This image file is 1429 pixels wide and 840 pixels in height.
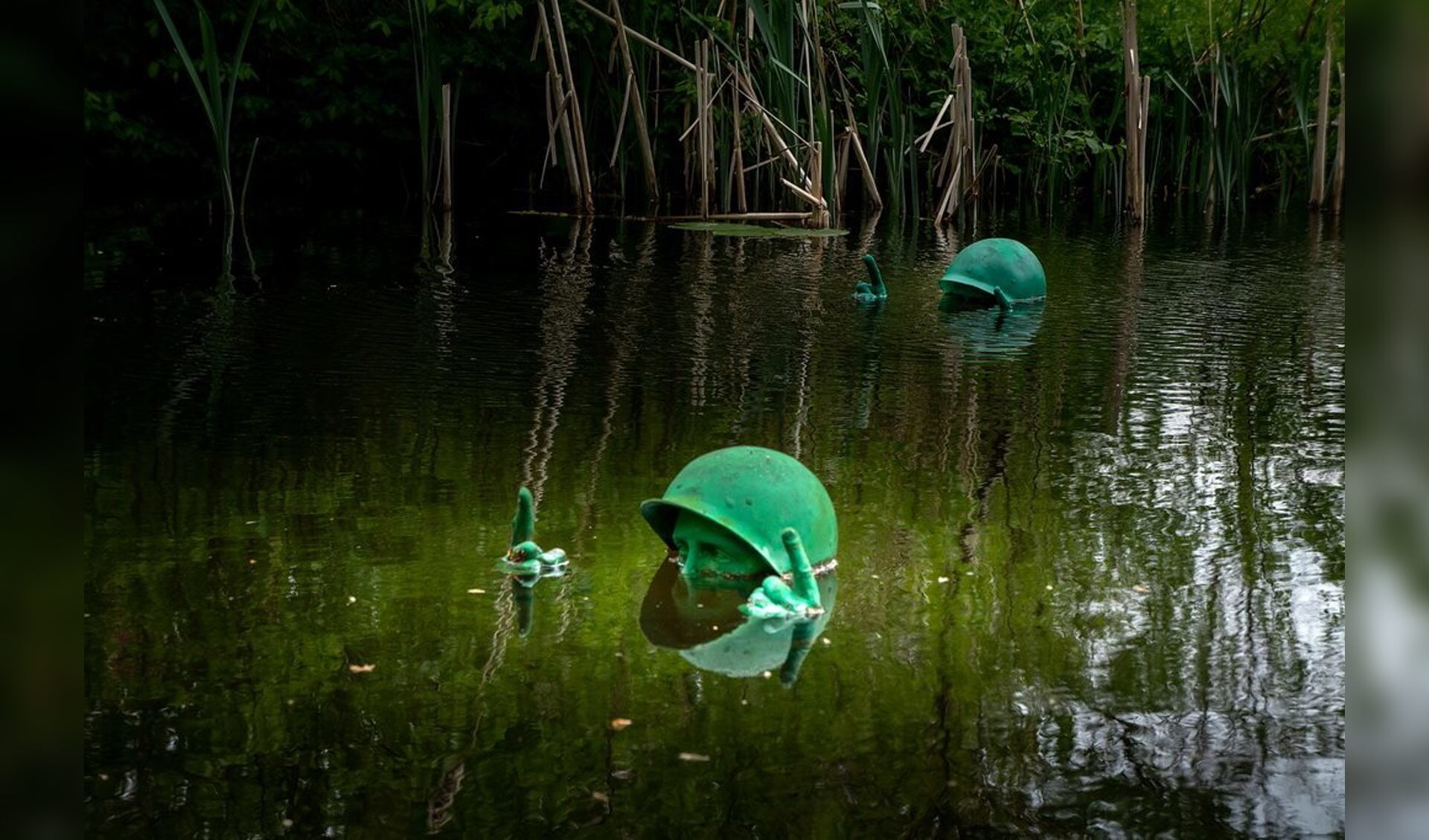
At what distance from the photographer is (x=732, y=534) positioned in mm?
4234

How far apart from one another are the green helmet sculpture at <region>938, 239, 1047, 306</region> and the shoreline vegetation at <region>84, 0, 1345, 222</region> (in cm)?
438

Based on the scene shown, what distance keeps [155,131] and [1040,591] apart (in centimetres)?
1570

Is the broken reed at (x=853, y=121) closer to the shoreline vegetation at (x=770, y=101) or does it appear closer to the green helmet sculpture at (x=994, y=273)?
the shoreline vegetation at (x=770, y=101)

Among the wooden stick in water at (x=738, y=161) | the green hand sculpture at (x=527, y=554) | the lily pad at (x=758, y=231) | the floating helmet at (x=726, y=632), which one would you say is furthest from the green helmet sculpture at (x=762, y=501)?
the wooden stick in water at (x=738, y=161)

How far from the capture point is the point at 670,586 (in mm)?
4215

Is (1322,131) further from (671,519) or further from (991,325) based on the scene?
(671,519)

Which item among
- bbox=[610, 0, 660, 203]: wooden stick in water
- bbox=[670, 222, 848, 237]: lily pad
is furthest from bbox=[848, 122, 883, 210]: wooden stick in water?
bbox=[610, 0, 660, 203]: wooden stick in water

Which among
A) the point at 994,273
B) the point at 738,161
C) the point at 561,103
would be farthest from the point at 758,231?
the point at 994,273

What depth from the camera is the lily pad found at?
13602 millimetres

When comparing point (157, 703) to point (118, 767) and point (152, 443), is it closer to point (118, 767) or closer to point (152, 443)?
point (118, 767)

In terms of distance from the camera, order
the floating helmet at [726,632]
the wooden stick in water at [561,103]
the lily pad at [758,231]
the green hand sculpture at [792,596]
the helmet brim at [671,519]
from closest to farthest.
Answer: the floating helmet at [726,632]
the green hand sculpture at [792,596]
the helmet brim at [671,519]
the lily pad at [758,231]
the wooden stick in water at [561,103]

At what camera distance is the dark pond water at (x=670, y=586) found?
2.94m

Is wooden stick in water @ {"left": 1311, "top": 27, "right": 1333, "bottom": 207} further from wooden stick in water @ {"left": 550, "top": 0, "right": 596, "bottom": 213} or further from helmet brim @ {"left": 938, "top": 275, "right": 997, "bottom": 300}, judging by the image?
helmet brim @ {"left": 938, "top": 275, "right": 997, "bottom": 300}

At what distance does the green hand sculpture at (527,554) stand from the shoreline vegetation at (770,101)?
1009cm
